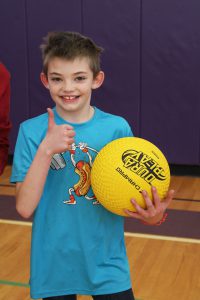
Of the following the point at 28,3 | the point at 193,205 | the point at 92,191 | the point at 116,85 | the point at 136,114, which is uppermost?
the point at 28,3

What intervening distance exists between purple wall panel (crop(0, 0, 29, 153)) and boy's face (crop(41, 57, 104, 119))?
3572 millimetres

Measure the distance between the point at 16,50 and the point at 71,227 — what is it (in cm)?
375

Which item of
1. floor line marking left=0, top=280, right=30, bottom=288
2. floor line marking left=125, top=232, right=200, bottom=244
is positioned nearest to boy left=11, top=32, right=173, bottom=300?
floor line marking left=0, top=280, right=30, bottom=288

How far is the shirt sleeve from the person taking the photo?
138cm

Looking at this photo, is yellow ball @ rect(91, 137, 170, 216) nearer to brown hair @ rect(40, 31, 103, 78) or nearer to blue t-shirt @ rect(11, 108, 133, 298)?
blue t-shirt @ rect(11, 108, 133, 298)

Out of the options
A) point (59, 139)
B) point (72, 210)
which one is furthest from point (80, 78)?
point (72, 210)

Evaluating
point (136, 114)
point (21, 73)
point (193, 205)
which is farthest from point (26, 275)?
point (21, 73)

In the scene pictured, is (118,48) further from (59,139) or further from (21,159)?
(59,139)

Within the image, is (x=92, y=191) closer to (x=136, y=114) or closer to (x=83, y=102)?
(x=83, y=102)

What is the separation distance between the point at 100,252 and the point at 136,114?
3.29 m

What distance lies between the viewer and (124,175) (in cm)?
133

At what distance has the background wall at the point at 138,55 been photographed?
435cm

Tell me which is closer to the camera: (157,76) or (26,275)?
(26,275)

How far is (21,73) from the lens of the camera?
191 inches
